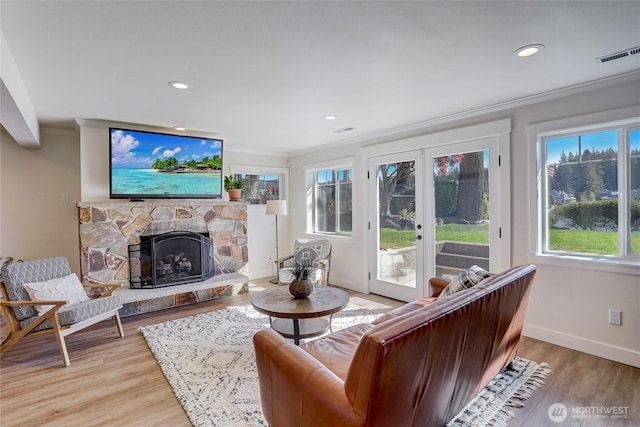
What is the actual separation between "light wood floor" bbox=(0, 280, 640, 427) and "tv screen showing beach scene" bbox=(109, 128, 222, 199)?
1.78 meters

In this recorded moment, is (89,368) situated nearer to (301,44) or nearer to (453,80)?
(301,44)

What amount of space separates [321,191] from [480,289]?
4.09m

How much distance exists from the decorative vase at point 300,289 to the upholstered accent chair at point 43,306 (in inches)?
70.8

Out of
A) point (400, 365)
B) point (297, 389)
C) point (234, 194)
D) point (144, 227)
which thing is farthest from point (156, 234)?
point (400, 365)

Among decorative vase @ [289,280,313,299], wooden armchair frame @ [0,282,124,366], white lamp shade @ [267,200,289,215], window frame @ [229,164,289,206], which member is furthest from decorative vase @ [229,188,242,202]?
wooden armchair frame @ [0,282,124,366]

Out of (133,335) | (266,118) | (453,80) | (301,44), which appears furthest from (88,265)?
(453,80)

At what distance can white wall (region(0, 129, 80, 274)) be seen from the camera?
13.1ft

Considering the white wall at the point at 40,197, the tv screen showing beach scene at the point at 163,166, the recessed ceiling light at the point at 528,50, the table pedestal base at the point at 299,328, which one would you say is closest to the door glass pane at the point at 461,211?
the recessed ceiling light at the point at 528,50

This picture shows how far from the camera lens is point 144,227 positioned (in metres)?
3.99

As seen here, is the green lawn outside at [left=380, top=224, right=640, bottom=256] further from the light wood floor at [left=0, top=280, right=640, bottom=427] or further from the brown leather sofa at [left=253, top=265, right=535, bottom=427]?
the brown leather sofa at [left=253, top=265, right=535, bottom=427]

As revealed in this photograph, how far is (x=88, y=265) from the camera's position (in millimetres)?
3648

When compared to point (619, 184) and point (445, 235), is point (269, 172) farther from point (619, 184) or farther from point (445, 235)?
point (619, 184)

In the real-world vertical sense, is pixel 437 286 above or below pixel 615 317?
above

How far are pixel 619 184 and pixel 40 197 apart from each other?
20.9 ft
